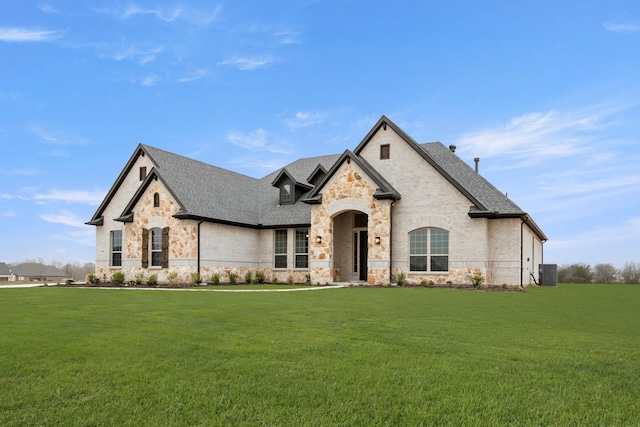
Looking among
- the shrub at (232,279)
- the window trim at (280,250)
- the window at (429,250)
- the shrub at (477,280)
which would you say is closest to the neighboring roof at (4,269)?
the shrub at (232,279)

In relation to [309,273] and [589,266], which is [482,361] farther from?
[589,266]

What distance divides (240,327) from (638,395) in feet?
20.6

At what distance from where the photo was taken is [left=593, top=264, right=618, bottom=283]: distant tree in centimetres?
4484

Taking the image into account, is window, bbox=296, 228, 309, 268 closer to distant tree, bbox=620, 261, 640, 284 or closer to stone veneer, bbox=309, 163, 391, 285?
stone veneer, bbox=309, 163, 391, 285

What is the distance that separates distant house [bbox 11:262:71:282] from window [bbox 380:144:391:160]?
57107 mm

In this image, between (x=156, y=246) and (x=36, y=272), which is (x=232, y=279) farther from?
(x=36, y=272)

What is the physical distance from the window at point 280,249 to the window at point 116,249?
9495 millimetres

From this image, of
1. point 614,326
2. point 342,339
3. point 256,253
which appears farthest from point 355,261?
point 342,339

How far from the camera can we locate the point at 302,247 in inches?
1172

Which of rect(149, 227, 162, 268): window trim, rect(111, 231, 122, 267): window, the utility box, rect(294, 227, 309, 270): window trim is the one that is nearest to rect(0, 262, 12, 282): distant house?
rect(111, 231, 122, 267): window

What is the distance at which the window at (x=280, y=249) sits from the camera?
3039cm

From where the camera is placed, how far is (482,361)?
21.5 feet

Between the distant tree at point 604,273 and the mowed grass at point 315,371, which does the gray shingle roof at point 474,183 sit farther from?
the distant tree at point 604,273

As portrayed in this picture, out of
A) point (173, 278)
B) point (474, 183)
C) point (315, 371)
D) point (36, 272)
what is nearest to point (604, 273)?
point (474, 183)
